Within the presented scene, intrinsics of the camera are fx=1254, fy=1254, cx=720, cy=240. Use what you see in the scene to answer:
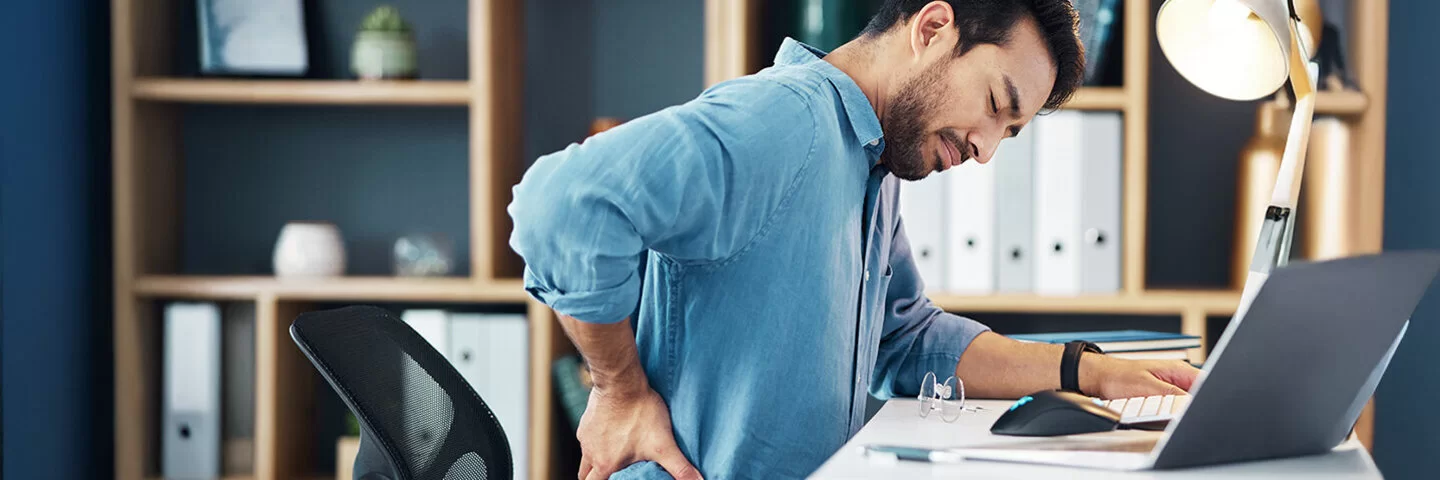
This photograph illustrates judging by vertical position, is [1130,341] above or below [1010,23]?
below

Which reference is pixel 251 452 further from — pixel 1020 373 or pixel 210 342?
pixel 1020 373

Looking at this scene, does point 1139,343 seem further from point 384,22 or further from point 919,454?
point 384,22

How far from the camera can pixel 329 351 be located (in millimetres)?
1294

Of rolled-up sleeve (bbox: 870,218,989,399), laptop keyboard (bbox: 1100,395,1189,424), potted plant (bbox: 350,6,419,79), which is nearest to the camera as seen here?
laptop keyboard (bbox: 1100,395,1189,424)

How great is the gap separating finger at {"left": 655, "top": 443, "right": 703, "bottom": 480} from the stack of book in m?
0.45

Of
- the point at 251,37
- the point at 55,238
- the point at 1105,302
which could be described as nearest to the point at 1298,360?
the point at 1105,302

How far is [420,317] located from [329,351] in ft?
3.58

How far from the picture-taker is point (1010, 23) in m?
1.12

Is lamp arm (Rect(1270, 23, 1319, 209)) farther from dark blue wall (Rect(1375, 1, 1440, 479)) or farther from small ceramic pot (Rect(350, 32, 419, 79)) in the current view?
small ceramic pot (Rect(350, 32, 419, 79))

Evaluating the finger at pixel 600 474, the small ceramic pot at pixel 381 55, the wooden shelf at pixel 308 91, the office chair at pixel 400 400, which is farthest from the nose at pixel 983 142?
the small ceramic pot at pixel 381 55

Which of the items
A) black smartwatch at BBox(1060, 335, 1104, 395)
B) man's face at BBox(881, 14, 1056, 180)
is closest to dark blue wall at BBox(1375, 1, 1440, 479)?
black smartwatch at BBox(1060, 335, 1104, 395)

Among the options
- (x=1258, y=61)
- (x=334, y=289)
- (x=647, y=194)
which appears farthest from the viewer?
(x=334, y=289)

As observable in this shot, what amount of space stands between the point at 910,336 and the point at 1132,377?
0.78ft

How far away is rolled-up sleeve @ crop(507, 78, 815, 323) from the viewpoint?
0.94m
